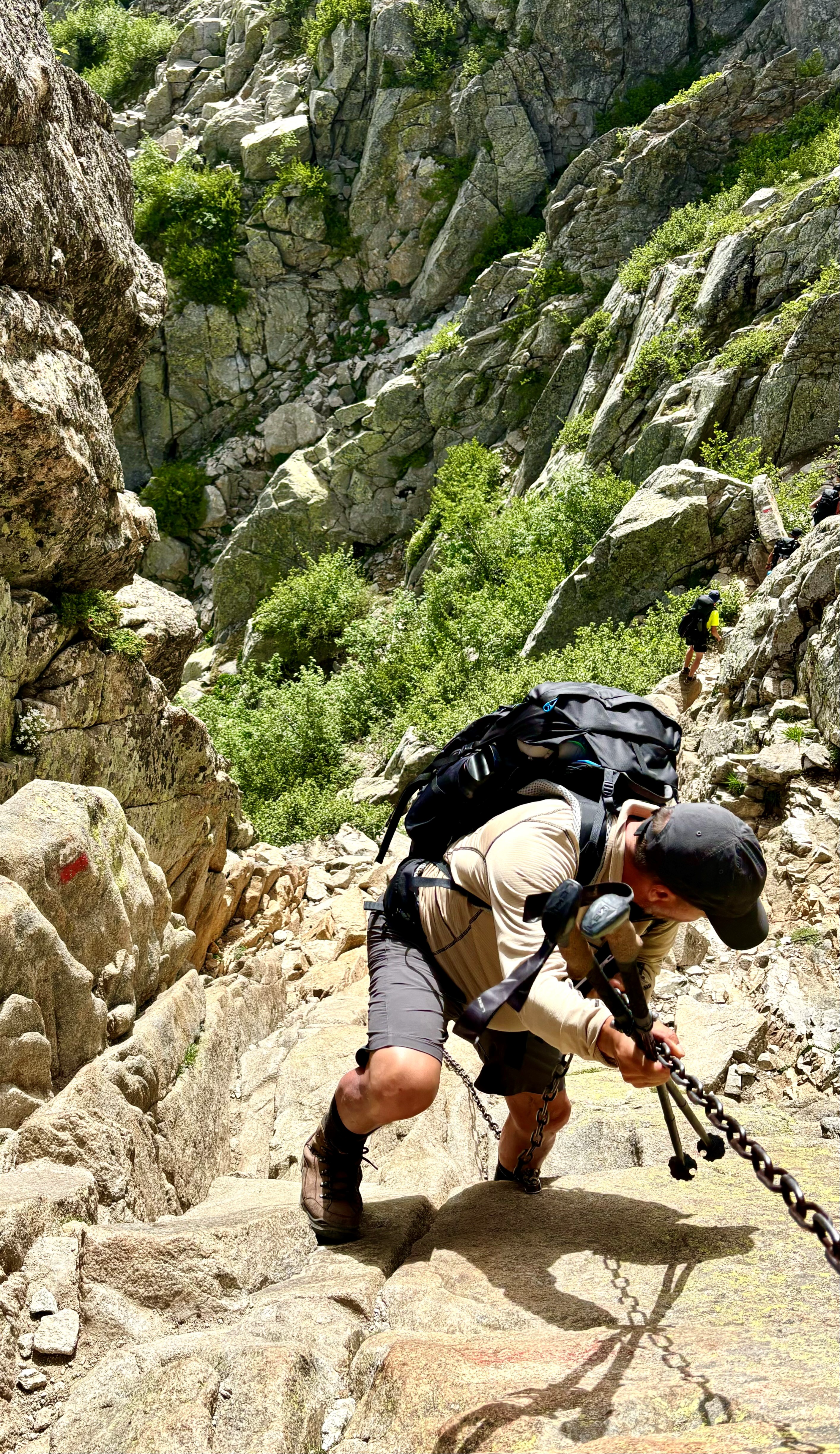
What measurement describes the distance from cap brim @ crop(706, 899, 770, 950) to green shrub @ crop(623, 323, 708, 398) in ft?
73.3

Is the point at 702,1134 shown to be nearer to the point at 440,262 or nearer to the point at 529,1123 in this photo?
the point at 529,1123

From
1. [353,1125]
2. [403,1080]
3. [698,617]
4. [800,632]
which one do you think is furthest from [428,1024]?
[698,617]

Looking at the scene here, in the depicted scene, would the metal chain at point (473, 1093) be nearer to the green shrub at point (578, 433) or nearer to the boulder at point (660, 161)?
the green shrub at point (578, 433)

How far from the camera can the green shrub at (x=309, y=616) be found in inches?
1137

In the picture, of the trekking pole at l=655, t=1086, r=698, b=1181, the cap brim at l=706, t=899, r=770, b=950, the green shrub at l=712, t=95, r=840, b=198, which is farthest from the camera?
the green shrub at l=712, t=95, r=840, b=198

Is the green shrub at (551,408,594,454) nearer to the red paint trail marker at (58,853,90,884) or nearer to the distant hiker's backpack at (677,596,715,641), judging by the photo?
the distant hiker's backpack at (677,596,715,641)

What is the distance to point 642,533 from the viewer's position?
18.0 meters

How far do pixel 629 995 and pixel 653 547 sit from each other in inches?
646

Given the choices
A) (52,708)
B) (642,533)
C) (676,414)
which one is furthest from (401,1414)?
(676,414)

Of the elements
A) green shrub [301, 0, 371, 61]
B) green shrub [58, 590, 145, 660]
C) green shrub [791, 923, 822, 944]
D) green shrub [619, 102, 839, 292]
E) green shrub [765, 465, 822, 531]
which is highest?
green shrub [301, 0, 371, 61]

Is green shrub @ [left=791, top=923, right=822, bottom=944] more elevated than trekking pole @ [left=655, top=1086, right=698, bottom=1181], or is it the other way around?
trekking pole @ [left=655, top=1086, right=698, bottom=1181]

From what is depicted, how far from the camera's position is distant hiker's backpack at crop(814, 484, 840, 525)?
1444cm

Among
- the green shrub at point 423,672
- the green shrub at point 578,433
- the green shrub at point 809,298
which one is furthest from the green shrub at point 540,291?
the green shrub at point 809,298

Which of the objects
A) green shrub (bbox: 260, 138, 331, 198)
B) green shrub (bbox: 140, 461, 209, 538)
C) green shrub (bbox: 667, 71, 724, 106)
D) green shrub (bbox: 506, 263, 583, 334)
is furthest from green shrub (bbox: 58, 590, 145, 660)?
green shrub (bbox: 260, 138, 331, 198)
